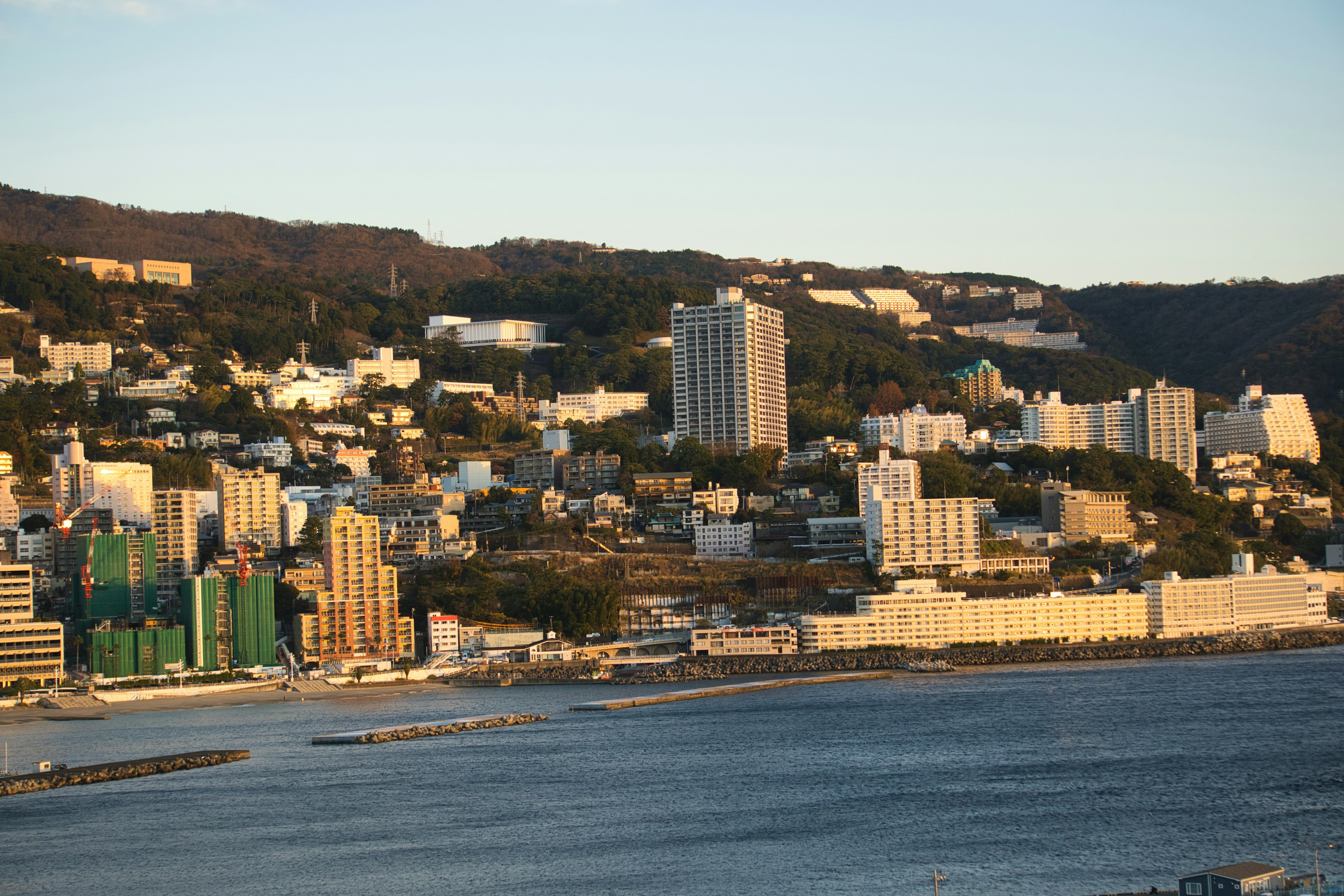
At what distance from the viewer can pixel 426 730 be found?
3697cm

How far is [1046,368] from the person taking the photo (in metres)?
97.1

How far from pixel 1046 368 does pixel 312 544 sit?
186 feet

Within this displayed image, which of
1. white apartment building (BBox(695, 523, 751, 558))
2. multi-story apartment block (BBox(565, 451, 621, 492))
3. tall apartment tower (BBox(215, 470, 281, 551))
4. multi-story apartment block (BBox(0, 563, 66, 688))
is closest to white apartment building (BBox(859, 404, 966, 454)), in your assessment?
multi-story apartment block (BBox(565, 451, 621, 492))

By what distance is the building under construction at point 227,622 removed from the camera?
48562mm

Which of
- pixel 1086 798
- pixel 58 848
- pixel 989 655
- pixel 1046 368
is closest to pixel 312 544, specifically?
pixel 989 655

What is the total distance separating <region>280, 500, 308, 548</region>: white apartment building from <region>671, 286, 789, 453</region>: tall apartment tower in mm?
18685

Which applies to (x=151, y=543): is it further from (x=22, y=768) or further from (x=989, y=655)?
(x=989, y=655)

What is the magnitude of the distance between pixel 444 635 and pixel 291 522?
11927mm

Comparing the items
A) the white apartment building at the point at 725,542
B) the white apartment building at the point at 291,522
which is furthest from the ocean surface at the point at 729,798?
the white apartment building at the point at 291,522

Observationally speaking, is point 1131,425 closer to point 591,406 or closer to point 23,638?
point 591,406

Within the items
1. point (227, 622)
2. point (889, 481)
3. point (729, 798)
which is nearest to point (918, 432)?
point (889, 481)

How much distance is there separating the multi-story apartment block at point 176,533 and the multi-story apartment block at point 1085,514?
33865mm

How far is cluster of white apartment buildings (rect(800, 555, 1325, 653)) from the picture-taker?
49688 millimetres

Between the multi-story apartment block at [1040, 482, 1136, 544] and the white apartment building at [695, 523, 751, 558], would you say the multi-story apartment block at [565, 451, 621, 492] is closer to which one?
the white apartment building at [695, 523, 751, 558]
